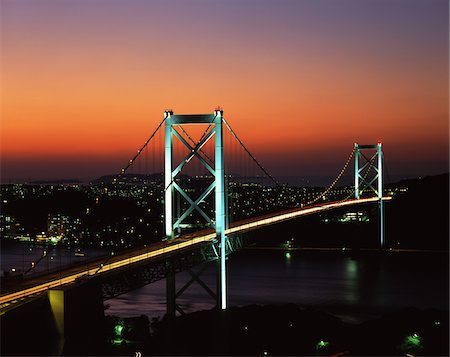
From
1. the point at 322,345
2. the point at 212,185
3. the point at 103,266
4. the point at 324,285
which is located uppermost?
the point at 212,185

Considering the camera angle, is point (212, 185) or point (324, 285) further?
point (324, 285)

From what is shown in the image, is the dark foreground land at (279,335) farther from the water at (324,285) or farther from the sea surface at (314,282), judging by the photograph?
the water at (324,285)

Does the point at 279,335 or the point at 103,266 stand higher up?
the point at 103,266

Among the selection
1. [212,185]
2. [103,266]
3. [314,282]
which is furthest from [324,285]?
[103,266]

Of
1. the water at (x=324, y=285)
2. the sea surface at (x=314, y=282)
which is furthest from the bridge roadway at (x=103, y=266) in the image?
the water at (x=324, y=285)

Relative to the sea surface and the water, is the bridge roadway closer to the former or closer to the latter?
the sea surface

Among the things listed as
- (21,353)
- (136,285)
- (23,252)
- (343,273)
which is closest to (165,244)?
(136,285)

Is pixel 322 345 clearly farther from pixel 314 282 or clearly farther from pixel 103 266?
pixel 314 282
